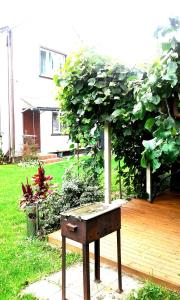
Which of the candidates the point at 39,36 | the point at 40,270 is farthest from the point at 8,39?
the point at 40,270

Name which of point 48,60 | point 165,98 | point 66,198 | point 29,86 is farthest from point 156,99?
point 48,60

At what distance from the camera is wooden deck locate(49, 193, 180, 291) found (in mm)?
3774

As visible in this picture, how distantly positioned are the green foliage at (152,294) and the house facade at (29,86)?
11739 millimetres

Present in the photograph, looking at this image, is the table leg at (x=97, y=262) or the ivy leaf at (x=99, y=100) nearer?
the table leg at (x=97, y=262)

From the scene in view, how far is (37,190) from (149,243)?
84.9 inches

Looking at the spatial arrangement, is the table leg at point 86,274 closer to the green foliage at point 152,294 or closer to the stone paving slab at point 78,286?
the stone paving slab at point 78,286

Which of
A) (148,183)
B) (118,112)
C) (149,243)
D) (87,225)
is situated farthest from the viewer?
(148,183)

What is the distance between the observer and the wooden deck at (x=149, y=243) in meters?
3.77

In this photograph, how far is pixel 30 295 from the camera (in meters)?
3.39

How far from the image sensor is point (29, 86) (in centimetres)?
1582

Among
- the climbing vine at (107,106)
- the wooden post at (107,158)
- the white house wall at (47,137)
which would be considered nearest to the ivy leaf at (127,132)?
the climbing vine at (107,106)

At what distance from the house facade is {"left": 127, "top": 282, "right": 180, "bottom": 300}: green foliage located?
38.5ft

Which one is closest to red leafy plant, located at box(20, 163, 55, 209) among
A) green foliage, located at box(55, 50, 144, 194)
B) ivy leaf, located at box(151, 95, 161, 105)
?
green foliage, located at box(55, 50, 144, 194)

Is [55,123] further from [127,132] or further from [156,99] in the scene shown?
[156,99]
